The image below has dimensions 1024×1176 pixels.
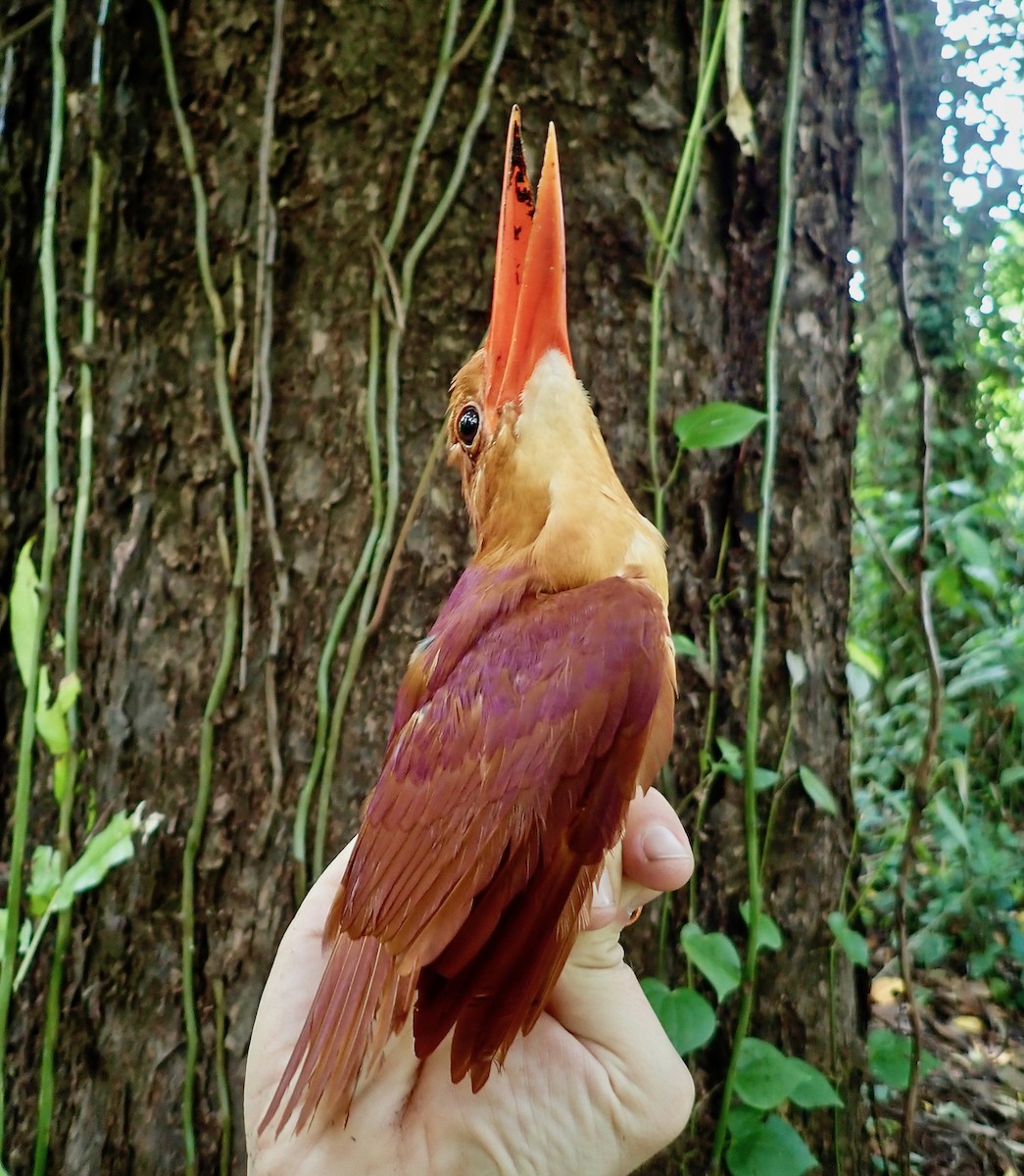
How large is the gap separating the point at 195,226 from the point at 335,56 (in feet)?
1.05

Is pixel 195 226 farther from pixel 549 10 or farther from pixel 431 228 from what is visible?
pixel 549 10

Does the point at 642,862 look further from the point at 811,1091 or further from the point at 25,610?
the point at 25,610

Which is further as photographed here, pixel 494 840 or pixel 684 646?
pixel 684 646

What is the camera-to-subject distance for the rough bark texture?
1.27 meters

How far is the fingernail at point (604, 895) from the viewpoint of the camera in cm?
88

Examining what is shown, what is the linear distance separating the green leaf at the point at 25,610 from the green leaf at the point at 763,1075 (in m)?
1.09

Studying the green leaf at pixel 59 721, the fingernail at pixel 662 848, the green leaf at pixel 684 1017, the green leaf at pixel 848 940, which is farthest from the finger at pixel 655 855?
the green leaf at pixel 59 721

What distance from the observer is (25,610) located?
1.07 m

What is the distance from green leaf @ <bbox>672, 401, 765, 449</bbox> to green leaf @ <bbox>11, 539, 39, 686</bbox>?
32.4 inches

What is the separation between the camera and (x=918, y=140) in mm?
3525

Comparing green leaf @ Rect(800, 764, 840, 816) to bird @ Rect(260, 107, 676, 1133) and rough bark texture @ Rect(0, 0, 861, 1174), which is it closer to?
rough bark texture @ Rect(0, 0, 861, 1174)

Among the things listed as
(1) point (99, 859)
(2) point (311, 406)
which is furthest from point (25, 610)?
(2) point (311, 406)

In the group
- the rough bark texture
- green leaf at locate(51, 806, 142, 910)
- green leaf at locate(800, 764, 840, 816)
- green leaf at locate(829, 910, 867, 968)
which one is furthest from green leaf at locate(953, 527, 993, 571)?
green leaf at locate(51, 806, 142, 910)

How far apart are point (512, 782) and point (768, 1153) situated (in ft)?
2.73
